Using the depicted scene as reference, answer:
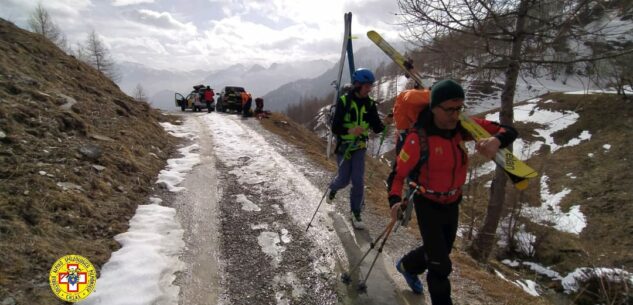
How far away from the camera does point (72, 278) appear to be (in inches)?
151

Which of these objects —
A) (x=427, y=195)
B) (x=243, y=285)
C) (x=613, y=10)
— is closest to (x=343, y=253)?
(x=243, y=285)

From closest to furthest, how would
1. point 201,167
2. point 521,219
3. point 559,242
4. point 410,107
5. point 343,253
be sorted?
point 410,107
point 343,253
point 201,167
point 559,242
point 521,219

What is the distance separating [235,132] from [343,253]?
11245 millimetres

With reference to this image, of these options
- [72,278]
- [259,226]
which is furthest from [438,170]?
[72,278]

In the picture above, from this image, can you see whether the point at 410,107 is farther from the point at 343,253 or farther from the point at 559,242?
the point at 559,242

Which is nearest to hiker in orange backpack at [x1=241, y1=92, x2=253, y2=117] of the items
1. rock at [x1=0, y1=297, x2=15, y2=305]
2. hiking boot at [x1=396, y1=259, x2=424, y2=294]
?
hiking boot at [x1=396, y1=259, x2=424, y2=294]

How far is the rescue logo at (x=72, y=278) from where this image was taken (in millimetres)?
3589

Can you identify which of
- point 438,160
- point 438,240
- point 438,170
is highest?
point 438,160

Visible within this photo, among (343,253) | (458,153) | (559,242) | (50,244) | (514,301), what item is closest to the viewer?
(458,153)

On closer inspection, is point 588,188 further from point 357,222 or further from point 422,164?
point 422,164

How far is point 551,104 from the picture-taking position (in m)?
39.6

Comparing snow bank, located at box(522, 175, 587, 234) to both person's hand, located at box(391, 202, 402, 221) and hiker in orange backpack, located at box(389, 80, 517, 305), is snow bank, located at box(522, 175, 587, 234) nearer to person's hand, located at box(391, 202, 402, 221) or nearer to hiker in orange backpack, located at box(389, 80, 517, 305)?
hiker in orange backpack, located at box(389, 80, 517, 305)

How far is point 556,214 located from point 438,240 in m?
22.2

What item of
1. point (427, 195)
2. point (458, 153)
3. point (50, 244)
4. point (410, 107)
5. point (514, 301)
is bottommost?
point (514, 301)
